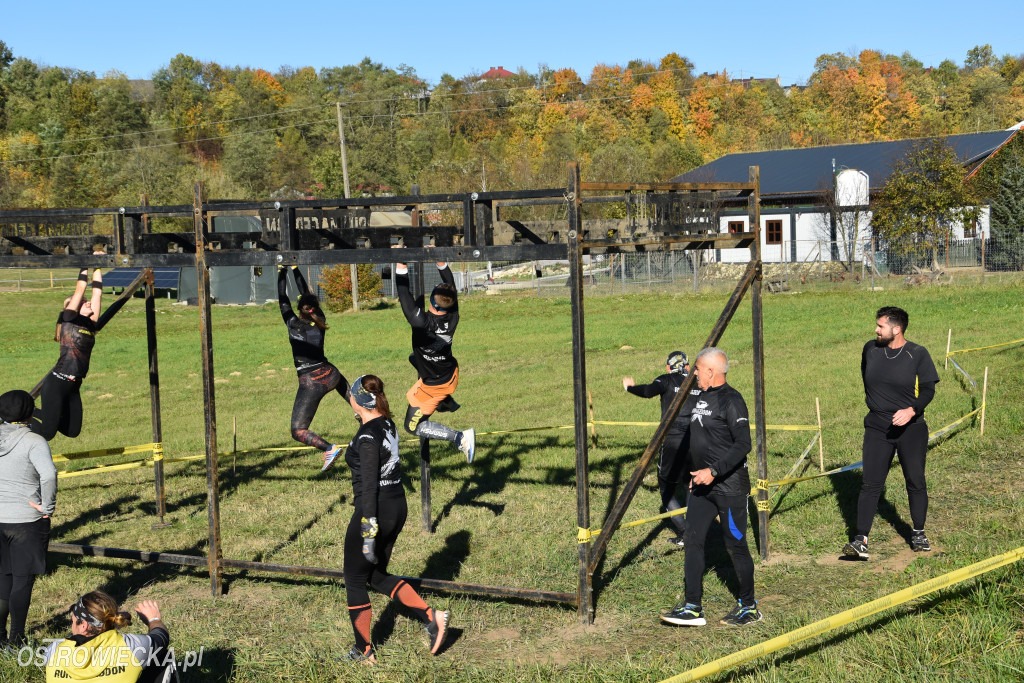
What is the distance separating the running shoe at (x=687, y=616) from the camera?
274 inches

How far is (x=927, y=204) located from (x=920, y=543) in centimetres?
3265

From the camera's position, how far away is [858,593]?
7445mm

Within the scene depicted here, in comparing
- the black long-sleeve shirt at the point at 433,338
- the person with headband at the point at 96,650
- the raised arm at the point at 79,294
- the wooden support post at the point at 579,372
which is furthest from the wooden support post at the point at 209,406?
the wooden support post at the point at 579,372

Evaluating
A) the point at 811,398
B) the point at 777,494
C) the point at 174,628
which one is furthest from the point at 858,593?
the point at 811,398

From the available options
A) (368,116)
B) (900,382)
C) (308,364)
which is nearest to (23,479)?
(308,364)

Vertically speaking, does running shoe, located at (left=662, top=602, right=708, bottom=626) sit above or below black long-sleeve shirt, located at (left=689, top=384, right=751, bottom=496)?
below

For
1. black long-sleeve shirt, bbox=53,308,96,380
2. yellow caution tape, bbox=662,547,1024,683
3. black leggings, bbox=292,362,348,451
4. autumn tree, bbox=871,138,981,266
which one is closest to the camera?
yellow caution tape, bbox=662,547,1024,683

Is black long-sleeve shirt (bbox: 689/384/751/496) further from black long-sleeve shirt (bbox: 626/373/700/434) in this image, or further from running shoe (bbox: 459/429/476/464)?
running shoe (bbox: 459/429/476/464)

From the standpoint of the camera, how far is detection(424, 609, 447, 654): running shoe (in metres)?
6.69

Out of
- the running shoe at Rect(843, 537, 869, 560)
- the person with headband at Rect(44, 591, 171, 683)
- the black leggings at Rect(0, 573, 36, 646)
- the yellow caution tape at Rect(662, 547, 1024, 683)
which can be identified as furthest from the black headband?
the running shoe at Rect(843, 537, 869, 560)

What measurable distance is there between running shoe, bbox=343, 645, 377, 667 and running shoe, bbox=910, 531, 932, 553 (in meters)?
4.89

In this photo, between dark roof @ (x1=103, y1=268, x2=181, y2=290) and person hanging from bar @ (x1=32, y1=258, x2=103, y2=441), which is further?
dark roof @ (x1=103, y1=268, x2=181, y2=290)

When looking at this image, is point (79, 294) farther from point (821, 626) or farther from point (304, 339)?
point (821, 626)

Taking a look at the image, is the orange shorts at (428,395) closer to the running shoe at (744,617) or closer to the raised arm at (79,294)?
the raised arm at (79,294)
